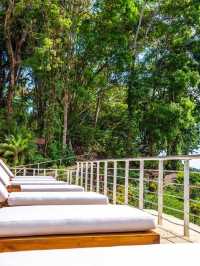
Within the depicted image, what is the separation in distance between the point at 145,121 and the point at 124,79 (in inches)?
95.5

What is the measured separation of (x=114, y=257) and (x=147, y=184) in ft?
55.2

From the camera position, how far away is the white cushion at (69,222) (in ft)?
6.32

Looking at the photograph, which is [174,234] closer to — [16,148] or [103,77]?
[16,148]

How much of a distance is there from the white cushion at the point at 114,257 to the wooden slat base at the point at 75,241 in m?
0.66

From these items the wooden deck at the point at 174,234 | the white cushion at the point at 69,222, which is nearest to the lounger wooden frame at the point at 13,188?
the wooden deck at the point at 174,234

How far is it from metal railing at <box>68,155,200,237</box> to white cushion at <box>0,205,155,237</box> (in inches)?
36.8

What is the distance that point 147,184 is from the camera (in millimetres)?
17812

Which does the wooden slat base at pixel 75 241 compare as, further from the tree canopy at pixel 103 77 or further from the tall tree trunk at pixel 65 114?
the tall tree trunk at pixel 65 114

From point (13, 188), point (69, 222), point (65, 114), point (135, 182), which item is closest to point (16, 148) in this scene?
point (65, 114)

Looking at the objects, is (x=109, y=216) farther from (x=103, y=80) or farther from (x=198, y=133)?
(x=198, y=133)

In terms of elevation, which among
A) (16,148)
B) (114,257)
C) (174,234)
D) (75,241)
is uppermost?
(16,148)

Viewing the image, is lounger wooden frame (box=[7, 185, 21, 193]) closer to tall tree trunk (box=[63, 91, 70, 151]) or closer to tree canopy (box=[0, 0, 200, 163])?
tree canopy (box=[0, 0, 200, 163])

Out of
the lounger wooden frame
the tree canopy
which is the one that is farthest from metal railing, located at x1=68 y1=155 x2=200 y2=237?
the tree canopy

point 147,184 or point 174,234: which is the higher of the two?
point 174,234
